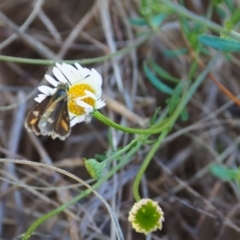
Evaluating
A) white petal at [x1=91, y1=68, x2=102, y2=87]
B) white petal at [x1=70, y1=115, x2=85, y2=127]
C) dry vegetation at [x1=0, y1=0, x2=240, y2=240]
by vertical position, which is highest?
white petal at [x1=91, y1=68, x2=102, y2=87]

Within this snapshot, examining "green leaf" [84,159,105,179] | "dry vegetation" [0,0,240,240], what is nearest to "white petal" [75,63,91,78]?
"green leaf" [84,159,105,179]

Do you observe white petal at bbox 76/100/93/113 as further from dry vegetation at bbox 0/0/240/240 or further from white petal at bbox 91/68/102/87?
dry vegetation at bbox 0/0/240/240

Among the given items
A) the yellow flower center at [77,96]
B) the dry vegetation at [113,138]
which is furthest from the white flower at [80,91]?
the dry vegetation at [113,138]

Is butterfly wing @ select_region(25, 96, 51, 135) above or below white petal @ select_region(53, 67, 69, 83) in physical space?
below

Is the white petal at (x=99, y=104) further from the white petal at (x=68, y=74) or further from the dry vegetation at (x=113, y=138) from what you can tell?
the dry vegetation at (x=113, y=138)

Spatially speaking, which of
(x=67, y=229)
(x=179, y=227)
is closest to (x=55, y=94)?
(x=67, y=229)
